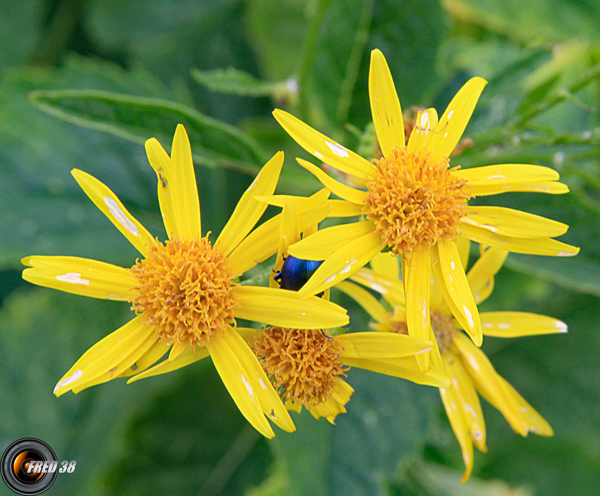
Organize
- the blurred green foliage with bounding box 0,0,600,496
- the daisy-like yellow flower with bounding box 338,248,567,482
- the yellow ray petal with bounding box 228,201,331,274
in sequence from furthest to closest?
the blurred green foliage with bounding box 0,0,600,496 < the daisy-like yellow flower with bounding box 338,248,567,482 < the yellow ray petal with bounding box 228,201,331,274

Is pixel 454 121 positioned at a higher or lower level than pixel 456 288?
higher

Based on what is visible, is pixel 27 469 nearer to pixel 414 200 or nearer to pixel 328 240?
pixel 328 240

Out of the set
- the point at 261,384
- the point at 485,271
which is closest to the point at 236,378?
the point at 261,384

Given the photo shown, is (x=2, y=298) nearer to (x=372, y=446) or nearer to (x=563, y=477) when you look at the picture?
(x=372, y=446)

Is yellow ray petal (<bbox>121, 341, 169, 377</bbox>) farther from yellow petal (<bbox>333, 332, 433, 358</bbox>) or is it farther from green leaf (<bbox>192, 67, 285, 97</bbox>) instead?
green leaf (<bbox>192, 67, 285, 97</bbox>)

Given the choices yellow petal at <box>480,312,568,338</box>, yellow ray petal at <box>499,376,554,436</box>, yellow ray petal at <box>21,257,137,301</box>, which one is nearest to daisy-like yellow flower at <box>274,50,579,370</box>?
yellow petal at <box>480,312,568,338</box>

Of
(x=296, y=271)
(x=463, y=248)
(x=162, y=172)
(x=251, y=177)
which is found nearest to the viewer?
(x=296, y=271)

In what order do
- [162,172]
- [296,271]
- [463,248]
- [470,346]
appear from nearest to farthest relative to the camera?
1. [296,271]
2. [162,172]
3. [463,248]
4. [470,346]

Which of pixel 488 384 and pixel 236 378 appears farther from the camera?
pixel 488 384
